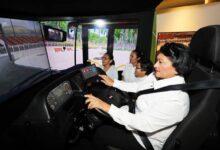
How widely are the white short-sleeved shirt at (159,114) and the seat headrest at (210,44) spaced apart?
0.79 feet

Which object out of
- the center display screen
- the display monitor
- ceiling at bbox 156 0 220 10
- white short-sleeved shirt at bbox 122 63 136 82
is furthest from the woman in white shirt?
ceiling at bbox 156 0 220 10

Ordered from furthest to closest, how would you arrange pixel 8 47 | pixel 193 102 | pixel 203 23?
pixel 203 23 < pixel 8 47 < pixel 193 102

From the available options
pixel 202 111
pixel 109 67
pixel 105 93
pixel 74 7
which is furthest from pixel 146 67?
pixel 74 7

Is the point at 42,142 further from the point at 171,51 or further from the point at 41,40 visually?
the point at 41,40

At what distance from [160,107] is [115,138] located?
1.69 feet

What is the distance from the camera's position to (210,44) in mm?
1346

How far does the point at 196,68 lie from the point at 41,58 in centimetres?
254

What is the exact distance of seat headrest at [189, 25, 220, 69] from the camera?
1.32m

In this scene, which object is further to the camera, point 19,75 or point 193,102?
point 19,75

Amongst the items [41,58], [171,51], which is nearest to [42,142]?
[171,51]

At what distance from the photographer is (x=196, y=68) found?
165 cm

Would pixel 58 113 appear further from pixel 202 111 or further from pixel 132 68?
pixel 132 68

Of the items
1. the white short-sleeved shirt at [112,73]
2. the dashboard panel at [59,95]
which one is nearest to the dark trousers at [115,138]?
the dashboard panel at [59,95]

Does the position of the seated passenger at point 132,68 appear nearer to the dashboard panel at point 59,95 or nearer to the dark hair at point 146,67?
the dark hair at point 146,67
